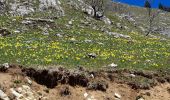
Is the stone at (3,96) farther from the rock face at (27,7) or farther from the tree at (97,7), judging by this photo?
the tree at (97,7)

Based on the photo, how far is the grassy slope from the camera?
31.4 m

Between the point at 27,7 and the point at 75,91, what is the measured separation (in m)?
36.8

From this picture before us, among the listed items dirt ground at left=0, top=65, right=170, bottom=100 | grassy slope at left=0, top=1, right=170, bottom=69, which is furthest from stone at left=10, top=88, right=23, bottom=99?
grassy slope at left=0, top=1, right=170, bottom=69

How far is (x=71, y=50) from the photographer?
3669cm

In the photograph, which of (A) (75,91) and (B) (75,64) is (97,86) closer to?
(A) (75,91)

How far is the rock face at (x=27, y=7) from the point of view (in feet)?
197

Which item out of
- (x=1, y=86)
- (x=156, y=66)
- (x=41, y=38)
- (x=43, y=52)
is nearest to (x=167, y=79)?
(x=156, y=66)

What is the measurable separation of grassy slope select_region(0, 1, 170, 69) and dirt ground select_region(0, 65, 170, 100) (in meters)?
2.38

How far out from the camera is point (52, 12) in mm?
63219

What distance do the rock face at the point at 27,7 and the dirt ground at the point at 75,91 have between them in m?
33.4

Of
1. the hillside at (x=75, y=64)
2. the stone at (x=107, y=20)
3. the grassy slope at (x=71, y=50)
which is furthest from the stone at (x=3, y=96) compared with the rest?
the stone at (x=107, y=20)

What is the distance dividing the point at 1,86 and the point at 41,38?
742 inches

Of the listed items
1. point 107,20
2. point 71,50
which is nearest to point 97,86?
point 71,50

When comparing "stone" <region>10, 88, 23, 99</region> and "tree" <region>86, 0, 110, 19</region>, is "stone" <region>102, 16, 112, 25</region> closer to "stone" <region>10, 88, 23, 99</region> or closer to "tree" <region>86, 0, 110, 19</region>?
"tree" <region>86, 0, 110, 19</region>
